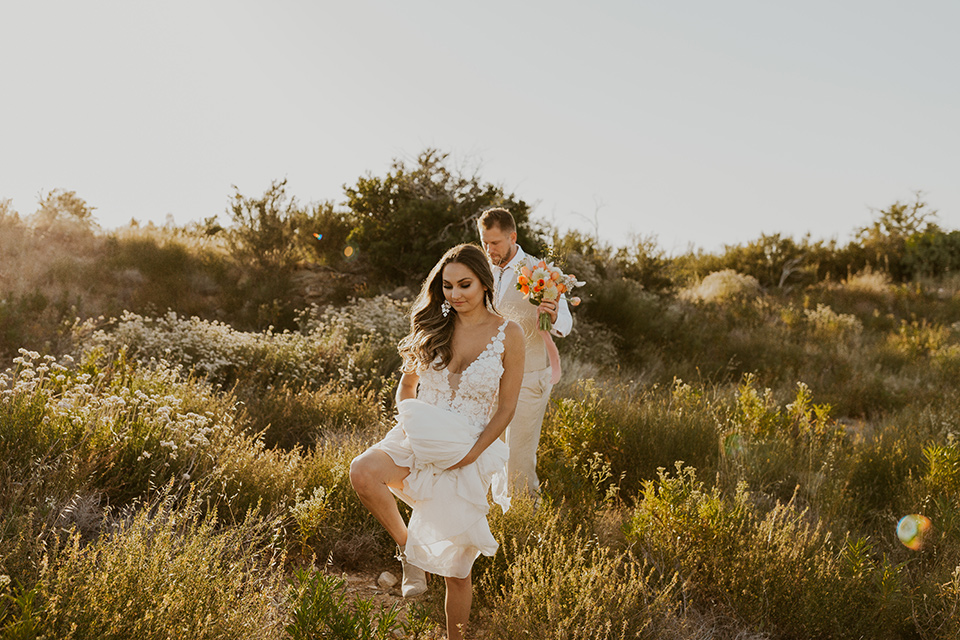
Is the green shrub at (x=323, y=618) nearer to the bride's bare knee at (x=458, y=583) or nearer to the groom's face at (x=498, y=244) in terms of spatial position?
Answer: the bride's bare knee at (x=458, y=583)

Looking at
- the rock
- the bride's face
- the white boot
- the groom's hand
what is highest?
the bride's face

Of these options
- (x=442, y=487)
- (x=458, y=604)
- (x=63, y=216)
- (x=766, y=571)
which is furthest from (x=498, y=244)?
(x=63, y=216)

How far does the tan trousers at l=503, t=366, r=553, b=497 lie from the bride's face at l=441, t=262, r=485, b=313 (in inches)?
56.1

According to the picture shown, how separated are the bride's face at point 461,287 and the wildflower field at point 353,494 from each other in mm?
1297

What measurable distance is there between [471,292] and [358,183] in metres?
10.9

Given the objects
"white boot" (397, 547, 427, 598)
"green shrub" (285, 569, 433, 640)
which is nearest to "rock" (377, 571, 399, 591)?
"white boot" (397, 547, 427, 598)

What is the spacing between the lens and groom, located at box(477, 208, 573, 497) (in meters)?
4.41

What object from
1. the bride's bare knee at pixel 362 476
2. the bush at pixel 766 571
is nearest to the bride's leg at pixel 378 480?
the bride's bare knee at pixel 362 476

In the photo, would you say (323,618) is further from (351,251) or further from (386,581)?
(351,251)

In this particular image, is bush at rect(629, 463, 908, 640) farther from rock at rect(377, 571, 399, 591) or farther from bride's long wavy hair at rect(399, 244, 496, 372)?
bride's long wavy hair at rect(399, 244, 496, 372)

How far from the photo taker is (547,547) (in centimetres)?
328

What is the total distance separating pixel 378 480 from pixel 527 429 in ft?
6.15

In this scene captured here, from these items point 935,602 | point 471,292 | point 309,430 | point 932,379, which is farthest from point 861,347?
point 471,292

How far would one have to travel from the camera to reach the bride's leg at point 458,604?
2.82 metres
